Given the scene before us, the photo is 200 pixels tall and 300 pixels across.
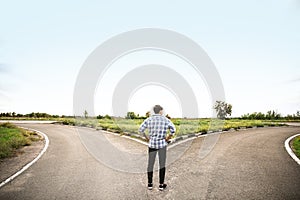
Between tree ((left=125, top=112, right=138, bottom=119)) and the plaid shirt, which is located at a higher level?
tree ((left=125, top=112, right=138, bottom=119))

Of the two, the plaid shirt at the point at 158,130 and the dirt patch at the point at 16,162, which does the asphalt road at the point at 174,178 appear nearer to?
the dirt patch at the point at 16,162

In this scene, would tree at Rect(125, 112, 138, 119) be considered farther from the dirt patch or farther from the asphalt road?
the asphalt road

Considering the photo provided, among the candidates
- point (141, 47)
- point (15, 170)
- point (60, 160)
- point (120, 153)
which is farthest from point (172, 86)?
point (15, 170)

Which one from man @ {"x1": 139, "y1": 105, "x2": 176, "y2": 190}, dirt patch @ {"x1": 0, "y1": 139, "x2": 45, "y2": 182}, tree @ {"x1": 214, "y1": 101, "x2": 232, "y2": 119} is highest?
tree @ {"x1": 214, "y1": 101, "x2": 232, "y2": 119}

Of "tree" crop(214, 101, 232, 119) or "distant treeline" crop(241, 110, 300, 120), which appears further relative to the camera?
"tree" crop(214, 101, 232, 119)

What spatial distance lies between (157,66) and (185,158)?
52.0 ft

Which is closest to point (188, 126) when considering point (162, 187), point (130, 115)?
point (162, 187)

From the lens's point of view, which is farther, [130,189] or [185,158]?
[185,158]

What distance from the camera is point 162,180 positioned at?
5.77 metres

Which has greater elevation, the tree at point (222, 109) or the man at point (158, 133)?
the tree at point (222, 109)

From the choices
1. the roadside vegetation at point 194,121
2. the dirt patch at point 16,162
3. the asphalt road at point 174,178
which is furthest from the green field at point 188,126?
the dirt patch at point 16,162

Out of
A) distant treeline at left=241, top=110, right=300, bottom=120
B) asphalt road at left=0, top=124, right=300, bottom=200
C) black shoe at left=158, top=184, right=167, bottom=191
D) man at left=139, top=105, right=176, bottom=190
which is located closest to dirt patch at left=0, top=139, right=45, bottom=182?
asphalt road at left=0, top=124, right=300, bottom=200

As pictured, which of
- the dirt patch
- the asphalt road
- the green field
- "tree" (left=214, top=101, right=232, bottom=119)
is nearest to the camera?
the asphalt road

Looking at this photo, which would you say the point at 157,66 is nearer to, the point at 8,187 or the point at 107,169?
the point at 107,169
